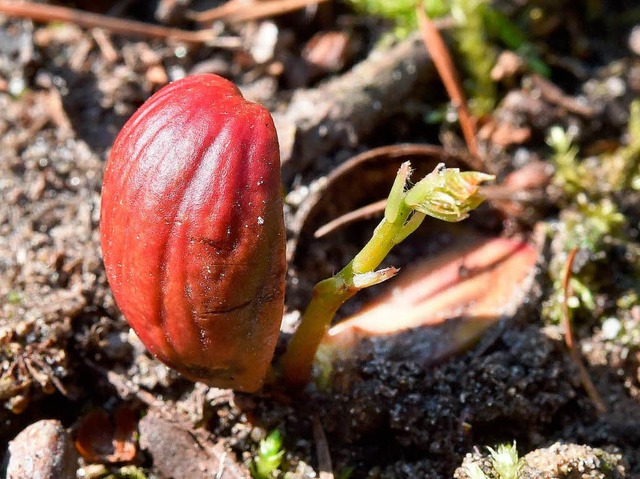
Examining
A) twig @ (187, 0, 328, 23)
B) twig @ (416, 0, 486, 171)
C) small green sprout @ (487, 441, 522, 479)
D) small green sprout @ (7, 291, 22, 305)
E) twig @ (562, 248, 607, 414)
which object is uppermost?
twig @ (187, 0, 328, 23)

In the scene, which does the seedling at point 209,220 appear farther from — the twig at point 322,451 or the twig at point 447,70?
the twig at point 447,70

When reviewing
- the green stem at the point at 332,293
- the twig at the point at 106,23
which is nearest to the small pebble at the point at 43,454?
the green stem at the point at 332,293

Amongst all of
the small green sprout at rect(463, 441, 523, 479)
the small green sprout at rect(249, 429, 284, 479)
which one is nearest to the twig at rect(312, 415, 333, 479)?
the small green sprout at rect(249, 429, 284, 479)

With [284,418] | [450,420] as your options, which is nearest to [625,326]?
[450,420]

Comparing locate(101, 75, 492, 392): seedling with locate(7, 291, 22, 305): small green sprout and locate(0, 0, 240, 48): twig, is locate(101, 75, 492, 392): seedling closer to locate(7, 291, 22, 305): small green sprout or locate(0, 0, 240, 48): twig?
locate(7, 291, 22, 305): small green sprout

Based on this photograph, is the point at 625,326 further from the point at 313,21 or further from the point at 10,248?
the point at 10,248
